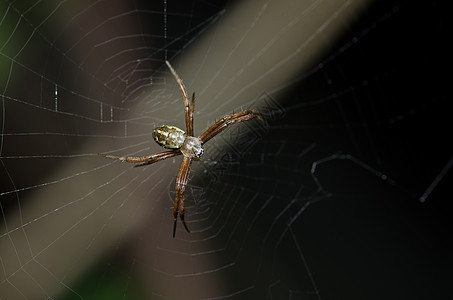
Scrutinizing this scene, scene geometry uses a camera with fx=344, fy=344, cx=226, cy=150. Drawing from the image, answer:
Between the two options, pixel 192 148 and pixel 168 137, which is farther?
pixel 192 148

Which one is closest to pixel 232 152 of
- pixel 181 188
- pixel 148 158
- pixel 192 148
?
pixel 192 148

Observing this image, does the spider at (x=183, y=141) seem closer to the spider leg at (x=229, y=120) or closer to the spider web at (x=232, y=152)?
the spider leg at (x=229, y=120)

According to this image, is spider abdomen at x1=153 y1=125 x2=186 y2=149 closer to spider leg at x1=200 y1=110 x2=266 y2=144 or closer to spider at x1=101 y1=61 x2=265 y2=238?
spider at x1=101 y1=61 x2=265 y2=238

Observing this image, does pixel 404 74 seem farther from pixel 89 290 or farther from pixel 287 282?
pixel 89 290

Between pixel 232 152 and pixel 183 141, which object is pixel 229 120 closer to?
pixel 183 141

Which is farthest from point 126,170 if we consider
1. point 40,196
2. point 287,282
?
point 287,282

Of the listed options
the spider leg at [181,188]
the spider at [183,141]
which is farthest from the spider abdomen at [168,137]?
the spider leg at [181,188]

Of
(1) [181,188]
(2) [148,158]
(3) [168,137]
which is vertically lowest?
(1) [181,188]
